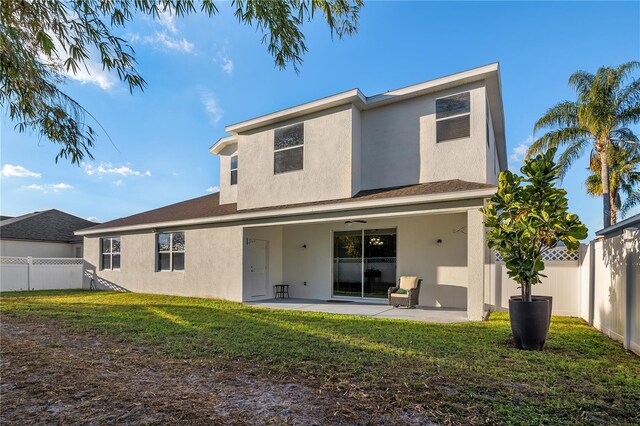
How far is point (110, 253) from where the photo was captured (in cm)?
1694

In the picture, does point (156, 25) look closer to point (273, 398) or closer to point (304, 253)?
point (273, 398)

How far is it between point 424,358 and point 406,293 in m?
5.13

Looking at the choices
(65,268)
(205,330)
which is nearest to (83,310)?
(205,330)

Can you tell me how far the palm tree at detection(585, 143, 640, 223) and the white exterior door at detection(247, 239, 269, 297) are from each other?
17.7 meters

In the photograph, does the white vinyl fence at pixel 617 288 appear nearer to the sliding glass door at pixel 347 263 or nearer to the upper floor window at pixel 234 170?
the sliding glass door at pixel 347 263

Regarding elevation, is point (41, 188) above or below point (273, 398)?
above

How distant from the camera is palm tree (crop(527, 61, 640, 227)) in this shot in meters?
18.2

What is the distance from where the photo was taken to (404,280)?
10609mm

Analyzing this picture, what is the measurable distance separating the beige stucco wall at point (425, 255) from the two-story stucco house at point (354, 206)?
0.10 ft

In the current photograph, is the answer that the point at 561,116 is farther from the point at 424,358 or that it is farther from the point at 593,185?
the point at 424,358

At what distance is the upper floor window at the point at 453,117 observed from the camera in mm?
9953

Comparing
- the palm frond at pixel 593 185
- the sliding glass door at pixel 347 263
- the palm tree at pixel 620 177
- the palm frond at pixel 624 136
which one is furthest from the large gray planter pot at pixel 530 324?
the palm frond at pixel 593 185

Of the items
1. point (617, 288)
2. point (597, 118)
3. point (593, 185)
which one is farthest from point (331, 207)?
point (593, 185)

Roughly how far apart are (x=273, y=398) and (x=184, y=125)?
6633mm
